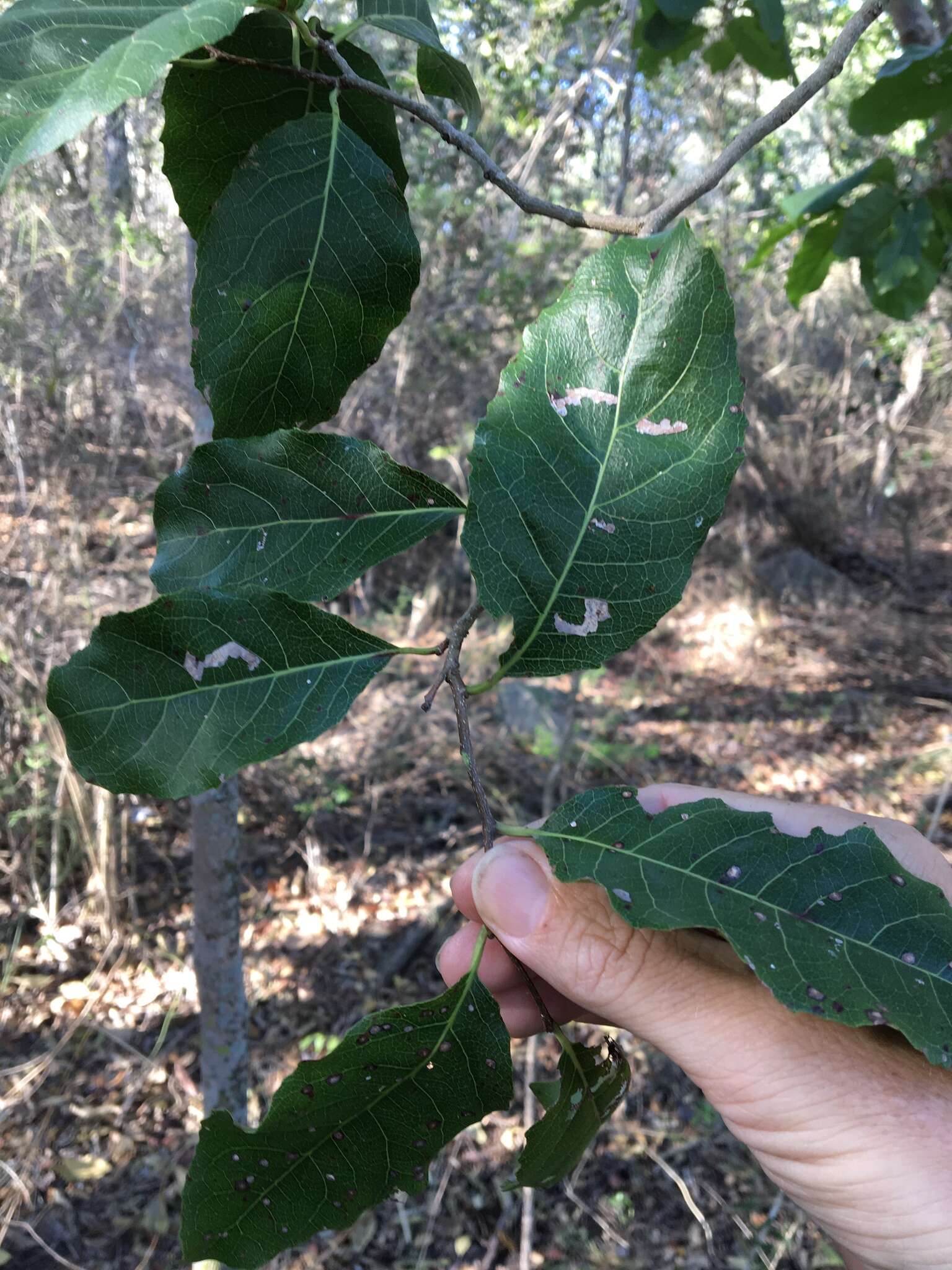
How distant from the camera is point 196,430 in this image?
182 centimetres

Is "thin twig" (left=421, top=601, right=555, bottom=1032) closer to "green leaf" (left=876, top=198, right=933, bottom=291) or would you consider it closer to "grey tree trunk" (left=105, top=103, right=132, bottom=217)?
"green leaf" (left=876, top=198, right=933, bottom=291)

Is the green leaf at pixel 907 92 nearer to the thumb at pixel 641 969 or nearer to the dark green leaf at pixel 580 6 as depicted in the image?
the dark green leaf at pixel 580 6

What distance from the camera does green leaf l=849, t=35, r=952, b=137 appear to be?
1.44 meters

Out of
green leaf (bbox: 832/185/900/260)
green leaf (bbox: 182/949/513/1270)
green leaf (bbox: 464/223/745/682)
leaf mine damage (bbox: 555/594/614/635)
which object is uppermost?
green leaf (bbox: 832/185/900/260)

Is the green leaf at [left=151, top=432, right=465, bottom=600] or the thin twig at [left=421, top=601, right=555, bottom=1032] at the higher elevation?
the green leaf at [left=151, top=432, right=465, bottom=600]

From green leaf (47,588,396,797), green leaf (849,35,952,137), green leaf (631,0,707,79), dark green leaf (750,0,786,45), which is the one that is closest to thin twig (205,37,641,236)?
green leaf (47,588,396,797)

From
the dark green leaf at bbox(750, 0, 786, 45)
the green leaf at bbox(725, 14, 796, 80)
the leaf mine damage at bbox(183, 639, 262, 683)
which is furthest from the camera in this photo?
the green leaf at bbox(725, 14, 796, 80)

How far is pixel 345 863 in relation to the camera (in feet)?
13.5

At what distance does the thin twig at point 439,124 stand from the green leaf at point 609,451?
11 centimetres

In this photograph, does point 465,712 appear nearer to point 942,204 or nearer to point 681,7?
point 681,7

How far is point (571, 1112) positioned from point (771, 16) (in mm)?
1545

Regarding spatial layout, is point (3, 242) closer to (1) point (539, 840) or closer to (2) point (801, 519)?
(1) point (539, 840)

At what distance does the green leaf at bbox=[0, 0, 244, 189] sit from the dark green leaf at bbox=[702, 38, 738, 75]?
1.69 metres

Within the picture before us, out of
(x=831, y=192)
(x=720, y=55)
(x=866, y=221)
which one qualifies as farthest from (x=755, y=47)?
(x=866, y=221)
